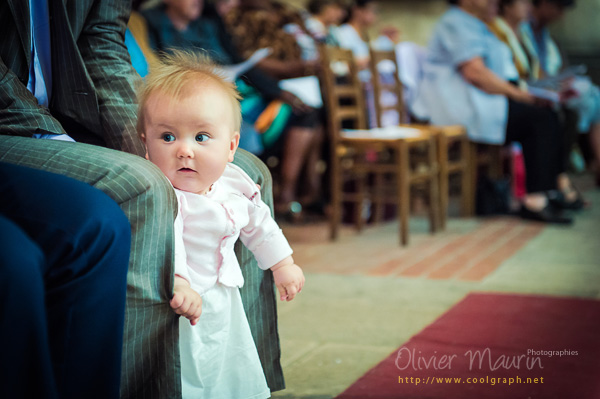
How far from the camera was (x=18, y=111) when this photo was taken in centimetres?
124

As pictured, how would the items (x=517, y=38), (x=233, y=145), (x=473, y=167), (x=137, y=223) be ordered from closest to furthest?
(x=137, y=223) → (x=233, y=145) → (x=473, y=167) → (x=517, y=38)

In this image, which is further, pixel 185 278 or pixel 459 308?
pixel 459 308

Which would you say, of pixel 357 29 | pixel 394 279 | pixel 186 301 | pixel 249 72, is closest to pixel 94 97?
pixel 186 301

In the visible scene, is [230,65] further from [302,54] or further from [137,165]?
[137,165]

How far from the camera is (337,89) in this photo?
3.95 meters

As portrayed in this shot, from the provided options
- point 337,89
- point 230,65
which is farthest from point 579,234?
point 230,65

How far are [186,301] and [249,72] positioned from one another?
323 cm

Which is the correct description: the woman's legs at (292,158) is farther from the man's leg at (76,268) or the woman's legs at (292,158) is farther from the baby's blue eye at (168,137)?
the man's leg at (76,268)

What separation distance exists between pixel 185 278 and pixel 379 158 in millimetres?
3714

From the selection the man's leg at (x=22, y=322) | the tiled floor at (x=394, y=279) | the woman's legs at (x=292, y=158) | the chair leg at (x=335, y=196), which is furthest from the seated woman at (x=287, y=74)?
the man's leg at (x=22, y=322)

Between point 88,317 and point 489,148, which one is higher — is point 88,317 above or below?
above

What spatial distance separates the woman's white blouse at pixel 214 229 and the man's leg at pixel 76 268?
0.21m

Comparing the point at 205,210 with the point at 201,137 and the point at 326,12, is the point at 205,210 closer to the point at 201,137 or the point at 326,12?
the point at 201,137

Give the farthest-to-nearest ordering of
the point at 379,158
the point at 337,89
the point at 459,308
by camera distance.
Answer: the point at 379,158 < the point at 337,89 < the point at 459,308
